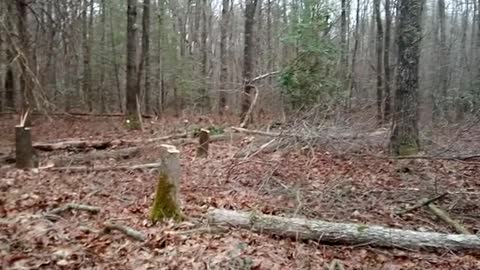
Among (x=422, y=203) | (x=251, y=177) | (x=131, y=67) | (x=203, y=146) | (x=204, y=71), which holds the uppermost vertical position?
(x=204, y=71)

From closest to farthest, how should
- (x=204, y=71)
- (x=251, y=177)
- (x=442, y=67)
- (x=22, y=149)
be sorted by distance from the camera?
(x=251, y=177) < (x=22, y=149) < (x=442, y=67) < (x=204, y=71)

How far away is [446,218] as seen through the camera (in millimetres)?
6957

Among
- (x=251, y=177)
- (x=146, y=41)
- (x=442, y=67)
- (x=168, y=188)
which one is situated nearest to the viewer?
(x=168, y=188)

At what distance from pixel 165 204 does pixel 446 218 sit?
396cm

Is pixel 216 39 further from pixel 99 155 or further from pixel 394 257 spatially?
pixel 394 257

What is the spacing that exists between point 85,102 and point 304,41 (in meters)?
14.0

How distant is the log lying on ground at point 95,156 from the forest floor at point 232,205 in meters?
0.18

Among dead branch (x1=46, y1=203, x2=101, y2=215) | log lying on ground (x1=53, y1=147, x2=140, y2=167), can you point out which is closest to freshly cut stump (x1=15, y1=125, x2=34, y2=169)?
log lying on ground (x1=53, y1=147, x2=140, y2=167)

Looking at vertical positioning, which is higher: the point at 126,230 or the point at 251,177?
the point at 251,177

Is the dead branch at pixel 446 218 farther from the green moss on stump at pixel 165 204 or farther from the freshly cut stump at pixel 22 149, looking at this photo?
the freshly cut stump at pixel 22 149

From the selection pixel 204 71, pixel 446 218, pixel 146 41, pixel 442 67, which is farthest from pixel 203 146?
pixel 442 67

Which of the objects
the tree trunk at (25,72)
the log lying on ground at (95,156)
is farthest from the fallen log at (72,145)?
the tree trunk at (25,72)

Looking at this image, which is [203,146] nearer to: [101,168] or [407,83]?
[101,168]

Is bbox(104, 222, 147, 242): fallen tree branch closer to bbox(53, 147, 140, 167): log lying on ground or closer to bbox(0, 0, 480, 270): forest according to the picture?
bbox(0, 0, 480, 270): forest
